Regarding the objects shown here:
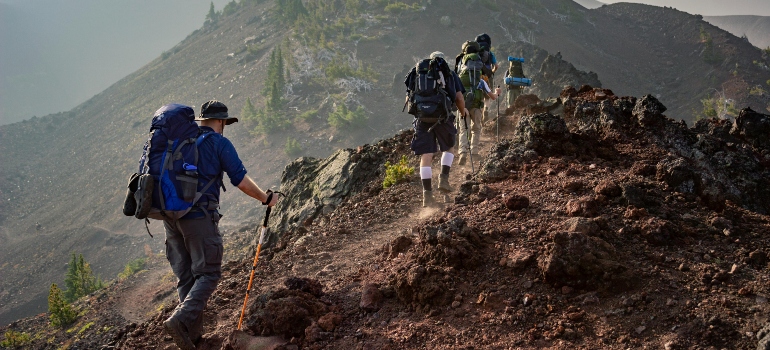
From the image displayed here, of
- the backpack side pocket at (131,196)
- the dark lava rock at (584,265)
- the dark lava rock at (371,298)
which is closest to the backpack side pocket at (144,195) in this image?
the backpack side pocket at (131,196)

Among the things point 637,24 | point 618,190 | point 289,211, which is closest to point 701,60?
point 637,24

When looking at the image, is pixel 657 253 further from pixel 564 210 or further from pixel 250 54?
pixel 250 54

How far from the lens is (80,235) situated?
162 ft

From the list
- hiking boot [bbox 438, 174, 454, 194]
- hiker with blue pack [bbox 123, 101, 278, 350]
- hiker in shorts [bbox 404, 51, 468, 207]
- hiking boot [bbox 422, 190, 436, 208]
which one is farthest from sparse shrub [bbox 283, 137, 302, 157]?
hiker with blue pack [bbox 123, 101, 278, 350]

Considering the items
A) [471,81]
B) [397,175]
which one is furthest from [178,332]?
[471,81]

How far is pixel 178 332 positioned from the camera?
192 inches

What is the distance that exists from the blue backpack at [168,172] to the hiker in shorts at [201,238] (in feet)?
0.30

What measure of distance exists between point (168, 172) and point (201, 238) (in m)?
0.67

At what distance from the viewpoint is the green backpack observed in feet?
32.5

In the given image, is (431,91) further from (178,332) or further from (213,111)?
(178,332)

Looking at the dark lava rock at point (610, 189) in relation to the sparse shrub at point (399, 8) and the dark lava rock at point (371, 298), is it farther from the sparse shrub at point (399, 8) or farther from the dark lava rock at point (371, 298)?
the sparse shrub at point (399, 8)

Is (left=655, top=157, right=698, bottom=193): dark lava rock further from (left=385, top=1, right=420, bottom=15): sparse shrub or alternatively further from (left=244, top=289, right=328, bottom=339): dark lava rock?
(left=385, top=1, right=420, bottom=15): sparse shrub

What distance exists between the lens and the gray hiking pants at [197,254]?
194 inches

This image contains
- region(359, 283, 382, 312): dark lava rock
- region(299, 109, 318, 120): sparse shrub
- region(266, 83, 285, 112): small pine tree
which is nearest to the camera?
region(359, 283, 382, 312): dark lava rock
